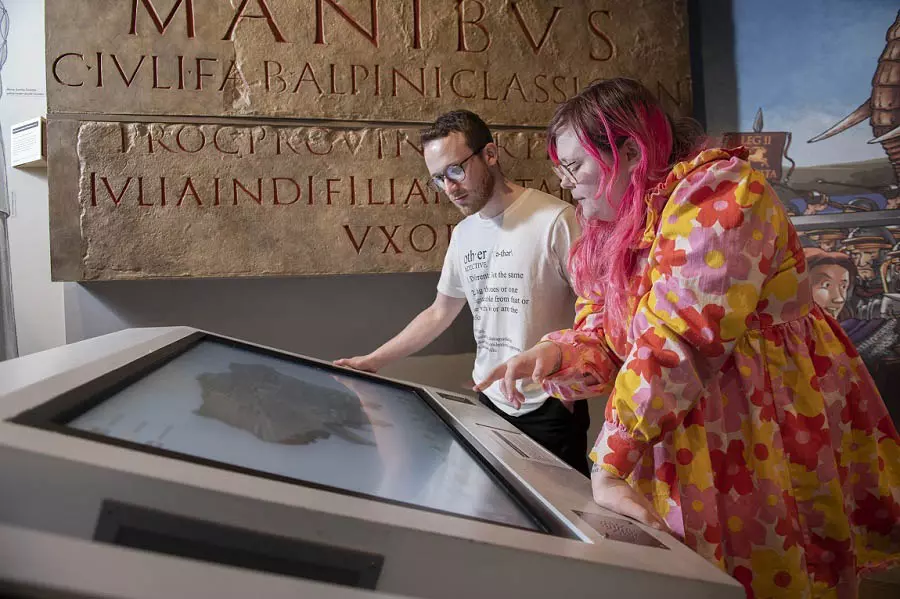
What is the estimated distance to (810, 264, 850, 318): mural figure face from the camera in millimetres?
2389

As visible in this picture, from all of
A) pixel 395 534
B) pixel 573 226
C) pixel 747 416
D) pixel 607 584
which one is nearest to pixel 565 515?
pixel 607 584

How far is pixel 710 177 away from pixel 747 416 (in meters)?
0.36

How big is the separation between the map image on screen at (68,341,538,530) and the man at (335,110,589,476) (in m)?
0.94

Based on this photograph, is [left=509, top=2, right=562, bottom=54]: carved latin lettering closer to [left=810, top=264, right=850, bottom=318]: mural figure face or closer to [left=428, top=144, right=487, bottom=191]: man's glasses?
[left=428, top=144, right=487, bottom=191]: man's glasses

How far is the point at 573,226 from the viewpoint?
2.03 meters

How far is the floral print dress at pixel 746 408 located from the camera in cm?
83

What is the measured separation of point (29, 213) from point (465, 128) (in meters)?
1.99

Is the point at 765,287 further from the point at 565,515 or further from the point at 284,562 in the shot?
the point at 284,562

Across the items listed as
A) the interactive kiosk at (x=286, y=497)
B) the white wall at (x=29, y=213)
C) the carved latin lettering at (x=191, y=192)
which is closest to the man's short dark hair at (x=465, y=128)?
the carved latin lettering at (x=191, y=192)

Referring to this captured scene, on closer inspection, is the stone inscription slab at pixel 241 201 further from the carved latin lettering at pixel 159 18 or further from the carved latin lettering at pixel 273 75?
the carved latin lettering at pixel 159 18

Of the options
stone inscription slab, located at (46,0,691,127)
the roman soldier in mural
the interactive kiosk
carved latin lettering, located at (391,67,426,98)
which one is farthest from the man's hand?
the roman soldier in mural

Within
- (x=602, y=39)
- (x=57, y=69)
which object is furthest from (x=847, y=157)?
(x=57, y=69)

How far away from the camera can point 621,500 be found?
747mm

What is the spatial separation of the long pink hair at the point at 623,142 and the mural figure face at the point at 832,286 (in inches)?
66.4
